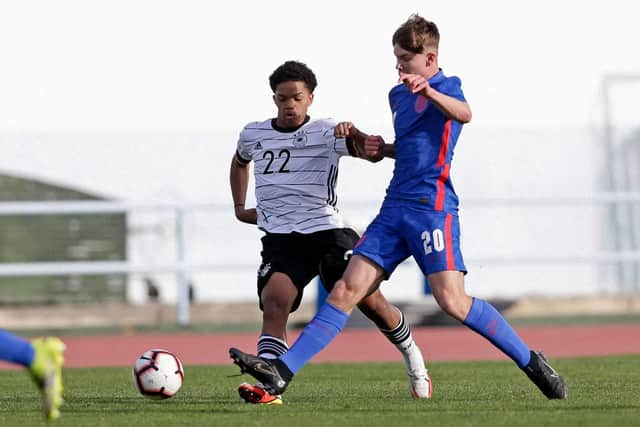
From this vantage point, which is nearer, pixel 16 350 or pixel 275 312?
pixel 16 350

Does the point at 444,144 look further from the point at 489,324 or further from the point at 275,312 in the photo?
the point at 275,312

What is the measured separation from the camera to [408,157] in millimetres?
7480

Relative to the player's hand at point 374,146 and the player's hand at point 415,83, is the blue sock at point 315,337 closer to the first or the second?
the player's hand at point 374,146

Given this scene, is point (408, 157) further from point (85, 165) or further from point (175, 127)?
point (175, 127)

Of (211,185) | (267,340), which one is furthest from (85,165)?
(267,340)

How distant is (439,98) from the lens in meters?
7.16

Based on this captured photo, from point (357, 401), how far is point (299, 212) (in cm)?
103

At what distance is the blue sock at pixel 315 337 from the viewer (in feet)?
23.7

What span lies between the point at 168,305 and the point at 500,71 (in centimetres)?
591

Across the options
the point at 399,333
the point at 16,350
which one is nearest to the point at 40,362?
the point at 16,350

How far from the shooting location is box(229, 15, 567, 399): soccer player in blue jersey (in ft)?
24.1

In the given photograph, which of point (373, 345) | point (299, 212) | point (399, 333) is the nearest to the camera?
point (299, 212)

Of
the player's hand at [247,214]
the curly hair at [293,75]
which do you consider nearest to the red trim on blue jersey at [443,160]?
the curly hair at [293,75]

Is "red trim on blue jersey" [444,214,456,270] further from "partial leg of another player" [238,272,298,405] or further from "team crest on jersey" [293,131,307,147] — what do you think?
"team crest on jersey" [293,131,307,147]
